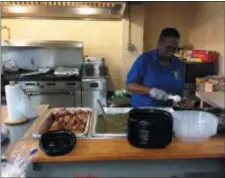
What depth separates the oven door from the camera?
3.58 m

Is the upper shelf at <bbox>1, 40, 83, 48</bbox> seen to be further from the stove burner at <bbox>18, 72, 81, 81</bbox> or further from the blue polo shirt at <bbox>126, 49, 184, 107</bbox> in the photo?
the blue polo shirt at <bbox>126, 49, 184, 107</bbox>

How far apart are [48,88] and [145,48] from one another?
186cm

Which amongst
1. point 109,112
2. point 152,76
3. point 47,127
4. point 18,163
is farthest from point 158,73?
point 18,163

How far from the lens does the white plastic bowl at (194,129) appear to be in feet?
4.06

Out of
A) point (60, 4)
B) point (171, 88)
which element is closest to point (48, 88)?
point (60, 4)

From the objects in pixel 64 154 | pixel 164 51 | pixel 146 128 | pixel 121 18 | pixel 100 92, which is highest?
pixel 121 18

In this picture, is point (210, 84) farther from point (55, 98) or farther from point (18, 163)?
point (18, 163)

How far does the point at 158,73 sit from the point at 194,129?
796mm

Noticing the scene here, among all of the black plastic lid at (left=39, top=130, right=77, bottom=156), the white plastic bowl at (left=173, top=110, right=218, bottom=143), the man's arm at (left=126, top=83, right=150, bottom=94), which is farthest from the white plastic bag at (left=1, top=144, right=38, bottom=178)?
the man's arm at (left=126, top=83, right=150, bottom=94)

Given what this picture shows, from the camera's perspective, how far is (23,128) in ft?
4.81

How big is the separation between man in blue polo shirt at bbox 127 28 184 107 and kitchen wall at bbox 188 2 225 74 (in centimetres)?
154

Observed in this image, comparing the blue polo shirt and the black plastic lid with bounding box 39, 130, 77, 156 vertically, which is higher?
the blue polo shirt

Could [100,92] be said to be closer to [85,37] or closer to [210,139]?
[85,37]

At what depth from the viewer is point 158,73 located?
1969 millimetres
